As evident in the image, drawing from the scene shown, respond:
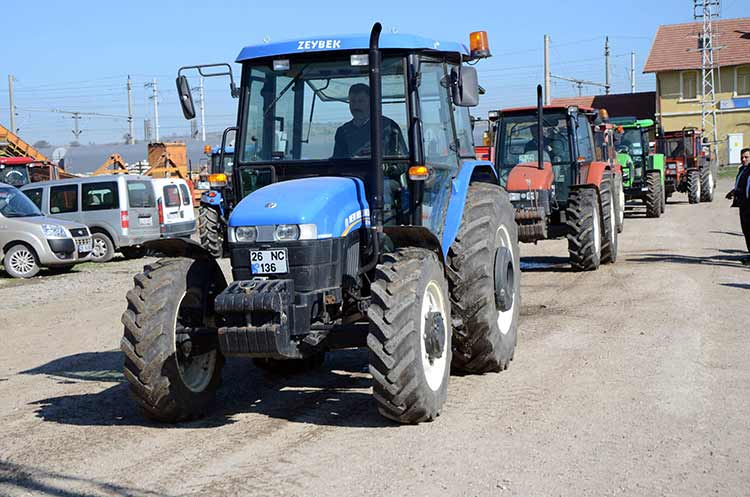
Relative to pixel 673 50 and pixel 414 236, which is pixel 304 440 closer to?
pixel 414 236

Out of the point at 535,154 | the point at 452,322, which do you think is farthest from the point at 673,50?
the point at 452,322

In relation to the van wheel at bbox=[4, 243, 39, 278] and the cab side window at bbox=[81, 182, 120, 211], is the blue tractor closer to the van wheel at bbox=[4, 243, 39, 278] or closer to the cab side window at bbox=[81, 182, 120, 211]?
the van wheel at bbox=[4, 243, 39, 278]

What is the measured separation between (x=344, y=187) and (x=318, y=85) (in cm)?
102

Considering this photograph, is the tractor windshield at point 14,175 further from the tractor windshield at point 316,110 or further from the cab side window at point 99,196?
the tractor windshield at point 316,110

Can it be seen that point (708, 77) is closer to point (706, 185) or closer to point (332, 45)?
point (706, 185)

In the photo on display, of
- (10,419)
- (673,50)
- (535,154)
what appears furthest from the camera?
(673,50)

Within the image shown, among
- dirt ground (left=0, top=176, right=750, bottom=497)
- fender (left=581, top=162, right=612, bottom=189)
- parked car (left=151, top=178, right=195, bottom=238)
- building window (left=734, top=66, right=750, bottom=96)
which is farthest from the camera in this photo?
building window (left=734, top=66, right=750, bottom=96)

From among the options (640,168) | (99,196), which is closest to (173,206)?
(99,196)

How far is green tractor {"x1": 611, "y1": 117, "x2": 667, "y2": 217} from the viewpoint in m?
25.3

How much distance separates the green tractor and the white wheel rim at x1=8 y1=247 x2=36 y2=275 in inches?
562

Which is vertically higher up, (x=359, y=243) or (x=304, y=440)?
(x=359, y=243)

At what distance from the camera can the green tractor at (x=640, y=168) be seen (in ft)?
83.0

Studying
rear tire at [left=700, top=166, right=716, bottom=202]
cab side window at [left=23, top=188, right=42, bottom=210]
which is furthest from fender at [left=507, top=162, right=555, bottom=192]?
rear tire at [left=700, top=166, right=716, bottom=202]

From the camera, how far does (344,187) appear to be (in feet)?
22.1
